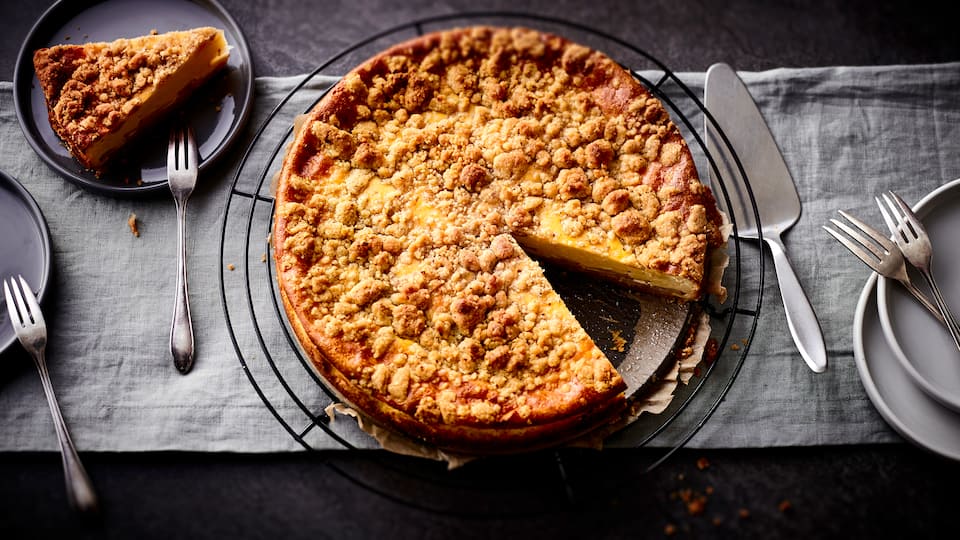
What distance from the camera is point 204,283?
4008mm

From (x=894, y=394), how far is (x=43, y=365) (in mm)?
4082

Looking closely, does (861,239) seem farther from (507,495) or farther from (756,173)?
(507,495)

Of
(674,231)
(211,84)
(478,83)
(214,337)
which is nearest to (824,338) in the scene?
(674,231)

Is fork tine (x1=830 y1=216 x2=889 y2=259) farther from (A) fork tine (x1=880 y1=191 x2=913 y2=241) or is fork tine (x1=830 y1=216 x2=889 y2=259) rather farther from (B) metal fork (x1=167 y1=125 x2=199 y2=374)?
(B) metal fork (x1=167 y1=125 x2=199 y2=374)

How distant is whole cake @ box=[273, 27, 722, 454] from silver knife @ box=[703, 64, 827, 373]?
12.2 inches

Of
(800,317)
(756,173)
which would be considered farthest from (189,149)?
(800,317)

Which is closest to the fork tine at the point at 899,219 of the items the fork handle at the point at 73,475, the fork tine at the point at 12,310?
the fork handle at the point at 73,475

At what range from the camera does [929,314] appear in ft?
12.3

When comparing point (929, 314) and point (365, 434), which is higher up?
point (929, 314)

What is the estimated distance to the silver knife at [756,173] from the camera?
12.7 feet

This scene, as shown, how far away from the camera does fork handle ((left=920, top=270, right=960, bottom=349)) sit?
365 cm

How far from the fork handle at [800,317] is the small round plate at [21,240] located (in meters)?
3.64

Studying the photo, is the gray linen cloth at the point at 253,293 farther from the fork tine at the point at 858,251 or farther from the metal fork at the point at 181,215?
the fork tine at the point at 858,251

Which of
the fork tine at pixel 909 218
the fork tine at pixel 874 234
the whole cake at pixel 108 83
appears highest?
the whole cake at pixel 108 83
